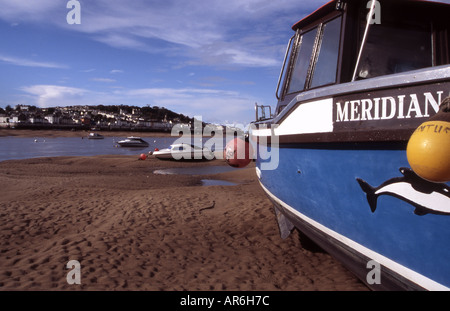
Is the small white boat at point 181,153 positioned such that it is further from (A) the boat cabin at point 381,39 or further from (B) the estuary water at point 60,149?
(A) the boat cabin at point 381,39

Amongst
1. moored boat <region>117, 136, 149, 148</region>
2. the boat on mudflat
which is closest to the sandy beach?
the boat on mudflat

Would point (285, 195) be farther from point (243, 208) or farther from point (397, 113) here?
point (243, 208)

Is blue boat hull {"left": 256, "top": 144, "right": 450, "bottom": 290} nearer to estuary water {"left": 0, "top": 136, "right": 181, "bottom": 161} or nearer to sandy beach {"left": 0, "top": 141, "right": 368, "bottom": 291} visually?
sandy beach {"left": 0, "top": 141, "right": 368, "bottom": 291}

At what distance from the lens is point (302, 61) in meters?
5.28

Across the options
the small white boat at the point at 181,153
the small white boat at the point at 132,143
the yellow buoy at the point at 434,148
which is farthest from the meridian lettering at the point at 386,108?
the small white boat at the point at 132,143

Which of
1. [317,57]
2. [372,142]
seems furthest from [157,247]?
[372,142]

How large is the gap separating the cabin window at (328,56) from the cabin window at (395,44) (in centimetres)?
32

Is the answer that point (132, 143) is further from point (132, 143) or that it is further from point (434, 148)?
point (434, 148)

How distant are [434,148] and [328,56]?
2802 millimetres

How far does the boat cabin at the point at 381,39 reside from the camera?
4.04m

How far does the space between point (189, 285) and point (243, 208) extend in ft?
15.8

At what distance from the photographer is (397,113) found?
253cm

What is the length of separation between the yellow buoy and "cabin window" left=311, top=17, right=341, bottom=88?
228cm
